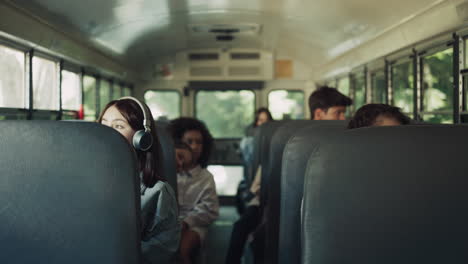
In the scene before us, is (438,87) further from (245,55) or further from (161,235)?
(245,55)

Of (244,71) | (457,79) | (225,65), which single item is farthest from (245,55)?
(457,79)

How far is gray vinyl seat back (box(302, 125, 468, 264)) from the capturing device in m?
1.25

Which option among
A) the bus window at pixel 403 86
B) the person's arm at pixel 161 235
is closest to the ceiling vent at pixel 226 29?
the bus window at pixel 403 86

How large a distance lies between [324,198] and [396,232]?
22 centimetres

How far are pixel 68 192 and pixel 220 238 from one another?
479 cm

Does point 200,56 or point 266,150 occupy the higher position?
point 200,56

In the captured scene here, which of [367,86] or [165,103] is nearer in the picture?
[367,86]

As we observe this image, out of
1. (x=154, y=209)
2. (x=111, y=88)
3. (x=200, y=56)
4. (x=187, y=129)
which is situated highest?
(x=200, y=56)

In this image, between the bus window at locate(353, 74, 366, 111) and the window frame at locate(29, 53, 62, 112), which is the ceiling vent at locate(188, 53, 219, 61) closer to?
the bus window at locate(353, 74, 366, 111)

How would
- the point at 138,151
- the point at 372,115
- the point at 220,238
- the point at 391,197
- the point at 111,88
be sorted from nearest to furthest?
the point at 391,197 < the point at 138,151 < the point at 372,115 < the point at 220,238 < the point at 111,88

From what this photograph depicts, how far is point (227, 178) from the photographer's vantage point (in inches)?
348

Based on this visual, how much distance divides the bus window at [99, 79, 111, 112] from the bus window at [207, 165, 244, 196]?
102 inches

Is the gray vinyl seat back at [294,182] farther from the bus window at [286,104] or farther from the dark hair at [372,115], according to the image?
the bus window at [286,104]

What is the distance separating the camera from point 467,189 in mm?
1245
